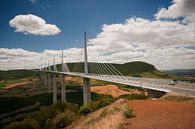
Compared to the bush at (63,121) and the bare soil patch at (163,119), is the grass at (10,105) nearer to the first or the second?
the bush at (63,121)

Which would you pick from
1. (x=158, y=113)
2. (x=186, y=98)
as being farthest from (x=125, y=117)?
(x=186, y=98)

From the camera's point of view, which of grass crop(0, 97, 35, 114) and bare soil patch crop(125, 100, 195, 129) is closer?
bare soil patch crop(125, 100, 195, 129)

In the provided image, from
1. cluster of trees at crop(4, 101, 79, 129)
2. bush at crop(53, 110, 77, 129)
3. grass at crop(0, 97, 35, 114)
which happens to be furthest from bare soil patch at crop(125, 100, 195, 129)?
grass at crop(0, 97, 35, 114)

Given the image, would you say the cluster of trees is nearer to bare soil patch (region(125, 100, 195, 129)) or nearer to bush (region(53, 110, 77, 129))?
bush (region(53, 110, 77, 129))

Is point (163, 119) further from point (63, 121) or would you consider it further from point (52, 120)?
point (52, 120)

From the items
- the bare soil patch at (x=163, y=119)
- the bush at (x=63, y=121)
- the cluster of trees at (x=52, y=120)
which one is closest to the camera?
the bare soil patch at (x=163, y=119)

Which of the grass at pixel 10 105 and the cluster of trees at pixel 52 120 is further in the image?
the grass at pixel 10 105

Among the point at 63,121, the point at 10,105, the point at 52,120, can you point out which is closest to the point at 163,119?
the point at 63,121

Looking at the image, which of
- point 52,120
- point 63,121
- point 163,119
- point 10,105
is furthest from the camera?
point 10,105

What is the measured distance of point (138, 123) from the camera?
11.5 meters

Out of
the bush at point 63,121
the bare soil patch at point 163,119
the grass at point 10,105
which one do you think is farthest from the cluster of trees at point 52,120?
the grass at point 10,105

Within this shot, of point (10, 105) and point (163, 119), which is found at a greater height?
point (163, 119)

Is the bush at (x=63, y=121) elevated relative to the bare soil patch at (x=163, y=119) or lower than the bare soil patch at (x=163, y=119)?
lower

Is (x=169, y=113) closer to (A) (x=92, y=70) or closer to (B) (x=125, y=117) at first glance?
(B) (x=125, y=117)
